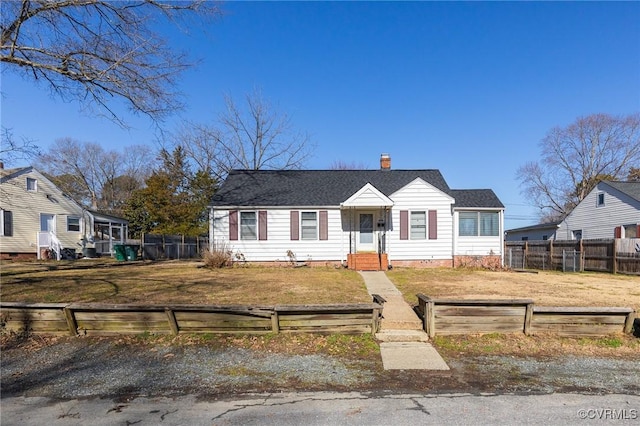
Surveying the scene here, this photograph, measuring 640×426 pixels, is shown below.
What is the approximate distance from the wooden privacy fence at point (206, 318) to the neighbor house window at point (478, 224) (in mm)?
11785

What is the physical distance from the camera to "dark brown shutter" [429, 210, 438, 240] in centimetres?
1591

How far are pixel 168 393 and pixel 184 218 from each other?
24.9m

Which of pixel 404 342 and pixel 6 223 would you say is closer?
pixel 404 342

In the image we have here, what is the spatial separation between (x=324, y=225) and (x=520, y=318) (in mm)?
10826

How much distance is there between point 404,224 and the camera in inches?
629

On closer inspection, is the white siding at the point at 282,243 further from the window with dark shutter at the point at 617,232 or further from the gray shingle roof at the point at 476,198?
the window with dark shutter at the point at 617,232

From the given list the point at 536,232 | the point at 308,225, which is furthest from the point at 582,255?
the point at 536,232

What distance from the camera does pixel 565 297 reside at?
8.73 m

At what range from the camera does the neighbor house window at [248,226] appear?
1630 centimetres

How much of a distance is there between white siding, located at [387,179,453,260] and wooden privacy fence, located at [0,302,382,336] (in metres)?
10.3

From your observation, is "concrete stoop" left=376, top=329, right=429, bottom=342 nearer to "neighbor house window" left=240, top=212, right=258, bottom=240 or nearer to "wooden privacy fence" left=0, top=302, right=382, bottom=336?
"wooden privacy fence" left=0, top=302, right=382, bottom=336

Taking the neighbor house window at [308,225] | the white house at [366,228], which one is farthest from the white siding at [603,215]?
the neighbor house window at [308,225]

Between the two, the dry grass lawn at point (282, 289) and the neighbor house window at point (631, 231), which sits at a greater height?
the neighbor house window at point (631, 231)

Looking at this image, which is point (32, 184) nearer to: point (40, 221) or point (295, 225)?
point (40, 221)
